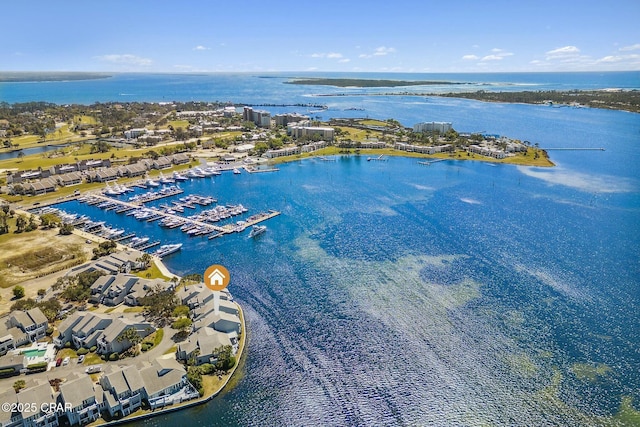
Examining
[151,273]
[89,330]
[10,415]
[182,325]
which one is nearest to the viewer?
[10,415]

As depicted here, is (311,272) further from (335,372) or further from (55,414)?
(55,414)

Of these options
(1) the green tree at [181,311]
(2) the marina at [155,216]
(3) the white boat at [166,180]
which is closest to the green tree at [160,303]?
(1) the green tree at [181,311]

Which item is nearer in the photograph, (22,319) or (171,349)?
(171,349)

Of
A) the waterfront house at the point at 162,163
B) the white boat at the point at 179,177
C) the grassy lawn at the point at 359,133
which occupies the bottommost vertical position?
the white boat at the point at 179,177

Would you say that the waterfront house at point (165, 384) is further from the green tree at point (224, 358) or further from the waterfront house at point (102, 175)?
the waterfront house at point (102, 175)

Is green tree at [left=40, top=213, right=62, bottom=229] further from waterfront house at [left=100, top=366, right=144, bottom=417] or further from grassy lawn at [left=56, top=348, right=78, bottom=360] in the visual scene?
waterfront house at [left=100, top=366, right=144, bottom=417]

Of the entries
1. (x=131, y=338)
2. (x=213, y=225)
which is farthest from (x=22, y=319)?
(x=213, y=225)

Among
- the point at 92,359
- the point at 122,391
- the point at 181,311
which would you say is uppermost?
the point at 181,311

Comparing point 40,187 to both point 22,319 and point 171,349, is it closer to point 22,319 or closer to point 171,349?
point 22,319
